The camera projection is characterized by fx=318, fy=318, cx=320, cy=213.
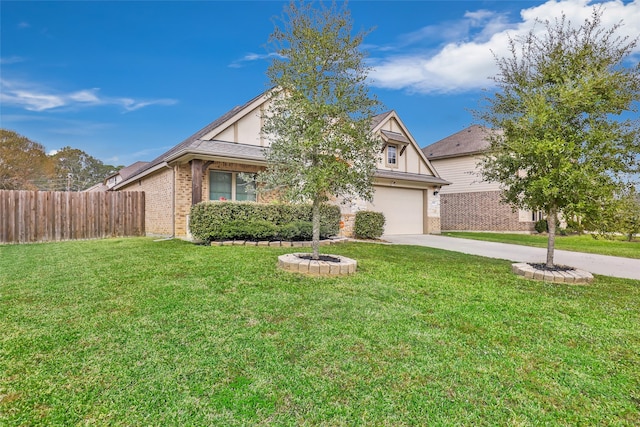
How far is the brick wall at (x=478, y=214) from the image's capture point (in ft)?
63.2

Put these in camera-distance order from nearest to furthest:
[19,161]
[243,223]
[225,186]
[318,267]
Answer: [318,267] → [243,223] → [225,186] → [19,161]

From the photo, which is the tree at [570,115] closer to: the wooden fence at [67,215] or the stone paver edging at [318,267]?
the stone paver edging at [318,267]

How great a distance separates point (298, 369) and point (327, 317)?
109 cm

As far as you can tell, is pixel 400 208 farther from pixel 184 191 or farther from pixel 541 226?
pixel 184 191

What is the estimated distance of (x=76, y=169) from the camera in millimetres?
46875

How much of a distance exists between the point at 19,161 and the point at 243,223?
3458cm

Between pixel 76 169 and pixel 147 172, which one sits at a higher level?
pixel 76 169

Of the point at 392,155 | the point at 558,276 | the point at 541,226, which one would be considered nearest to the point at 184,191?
the point at 392,155

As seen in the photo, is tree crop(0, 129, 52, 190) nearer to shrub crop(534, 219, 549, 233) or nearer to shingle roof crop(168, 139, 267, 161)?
shingle roof crop(168, 139, 267, 161)

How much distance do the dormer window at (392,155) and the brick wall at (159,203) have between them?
976 centimetres

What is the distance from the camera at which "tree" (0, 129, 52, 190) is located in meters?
29.1

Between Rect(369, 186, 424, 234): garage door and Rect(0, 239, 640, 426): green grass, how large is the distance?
10059 millimetres

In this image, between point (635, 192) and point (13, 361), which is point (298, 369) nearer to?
point (13, 361)

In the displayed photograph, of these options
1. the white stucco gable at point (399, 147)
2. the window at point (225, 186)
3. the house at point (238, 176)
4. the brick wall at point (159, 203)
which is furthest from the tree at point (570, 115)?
the brick wall at point (159, 203)
